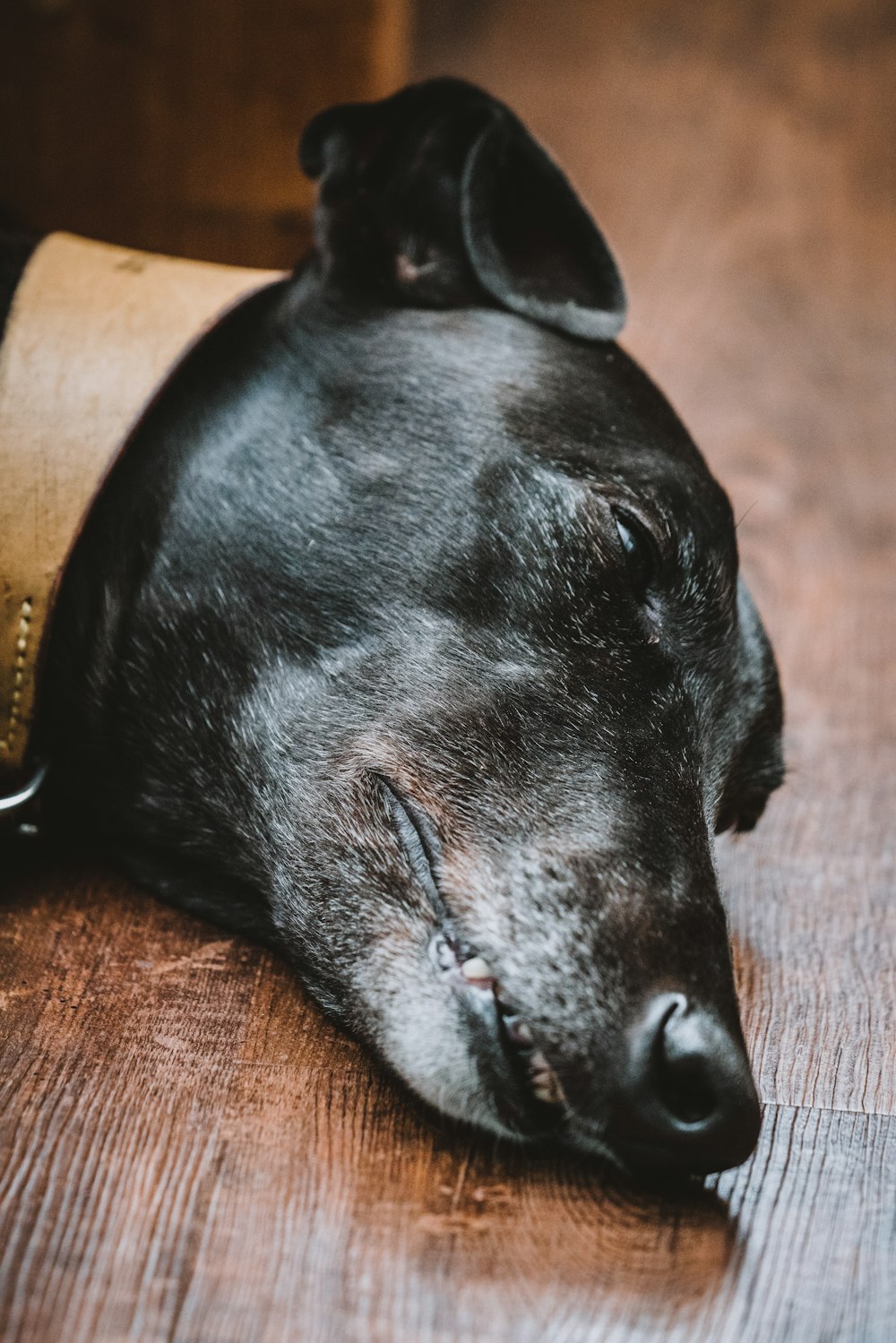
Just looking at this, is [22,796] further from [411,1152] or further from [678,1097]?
[678,1097]

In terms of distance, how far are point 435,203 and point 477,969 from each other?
3.75 feet

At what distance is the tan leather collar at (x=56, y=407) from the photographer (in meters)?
1.72

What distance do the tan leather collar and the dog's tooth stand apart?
2.03ft

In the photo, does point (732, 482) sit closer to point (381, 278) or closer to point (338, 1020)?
point (381, 278)

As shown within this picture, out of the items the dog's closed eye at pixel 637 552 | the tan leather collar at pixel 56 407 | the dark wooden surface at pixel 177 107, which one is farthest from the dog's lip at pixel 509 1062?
the dark wooden surface at pixel 177 107

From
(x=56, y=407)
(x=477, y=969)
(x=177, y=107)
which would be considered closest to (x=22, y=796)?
(x=56, y=407)

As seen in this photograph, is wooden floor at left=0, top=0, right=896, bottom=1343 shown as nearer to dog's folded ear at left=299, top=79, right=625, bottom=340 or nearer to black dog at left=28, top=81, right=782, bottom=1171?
black dog at left=28, top=81, right=782, bottom=1171

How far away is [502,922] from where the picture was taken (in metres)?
1.49

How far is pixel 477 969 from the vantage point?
4.86 feet

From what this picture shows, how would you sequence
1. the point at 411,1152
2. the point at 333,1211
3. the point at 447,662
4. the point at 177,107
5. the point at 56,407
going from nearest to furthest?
1. the point at 333,1211
2. the point at 411,1152
3. the point at 447,662
4. the point at 56,407
5. the point at 177,107

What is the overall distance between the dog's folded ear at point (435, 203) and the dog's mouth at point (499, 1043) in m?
0.94

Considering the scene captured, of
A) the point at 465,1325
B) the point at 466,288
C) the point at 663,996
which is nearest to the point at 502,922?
the point at 663,996

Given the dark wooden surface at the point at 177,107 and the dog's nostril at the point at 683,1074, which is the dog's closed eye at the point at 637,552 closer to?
the dog's nostril at the point at 683,1074

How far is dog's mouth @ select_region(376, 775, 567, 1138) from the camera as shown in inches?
56.3
